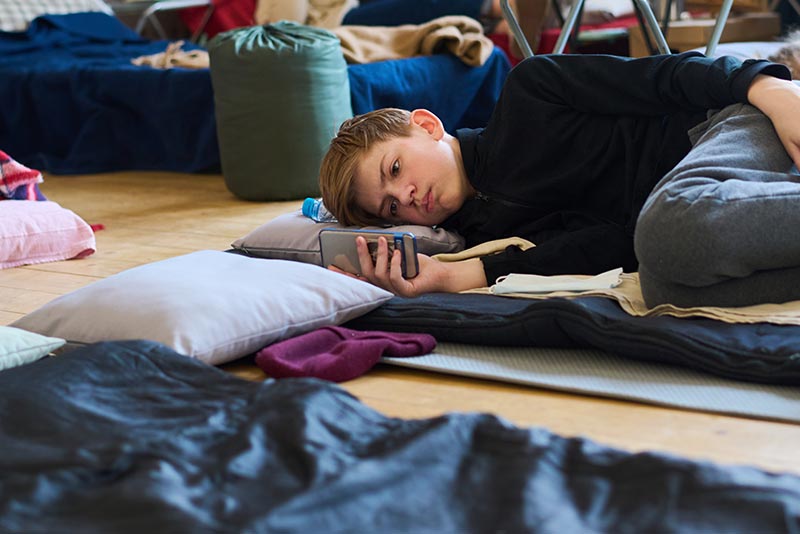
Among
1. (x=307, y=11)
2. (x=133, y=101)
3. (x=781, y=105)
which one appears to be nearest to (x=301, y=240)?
(x=781, y=105)

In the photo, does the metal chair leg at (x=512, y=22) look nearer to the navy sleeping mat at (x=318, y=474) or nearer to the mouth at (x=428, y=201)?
the mouth at (x=428, y=201)

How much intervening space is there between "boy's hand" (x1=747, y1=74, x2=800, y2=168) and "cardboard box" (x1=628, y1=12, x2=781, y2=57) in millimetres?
2052

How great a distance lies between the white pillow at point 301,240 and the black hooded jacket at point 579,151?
7 cm

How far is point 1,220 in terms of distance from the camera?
7.50 ft

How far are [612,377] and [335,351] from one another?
1.23 ft

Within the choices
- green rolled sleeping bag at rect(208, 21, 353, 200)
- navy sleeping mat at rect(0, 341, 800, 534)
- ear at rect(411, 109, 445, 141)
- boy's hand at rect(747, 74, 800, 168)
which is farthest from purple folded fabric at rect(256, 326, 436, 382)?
green rolled sleeping bag at rect(208, 21, 353, 200)

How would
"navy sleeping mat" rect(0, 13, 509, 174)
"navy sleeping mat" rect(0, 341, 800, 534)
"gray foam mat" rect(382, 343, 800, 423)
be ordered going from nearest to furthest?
"navy sleeping mat" rect(0, 341, 800, 534)
"gray foam mat" rect(382, 343, 800, 423)
"navy sleeping mat" rect(0, 13, 509, 174)

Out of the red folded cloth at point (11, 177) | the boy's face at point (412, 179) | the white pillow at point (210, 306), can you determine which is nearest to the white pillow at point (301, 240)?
the boy's face at point (412, 179)

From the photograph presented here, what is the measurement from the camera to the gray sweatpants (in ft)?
4.22

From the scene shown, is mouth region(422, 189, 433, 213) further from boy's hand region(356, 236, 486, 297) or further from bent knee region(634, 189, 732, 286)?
bent knee region(634, 189, 732, 286)

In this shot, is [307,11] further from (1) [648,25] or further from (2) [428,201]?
(2) [428,201]

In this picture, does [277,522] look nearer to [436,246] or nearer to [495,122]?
[436,246]

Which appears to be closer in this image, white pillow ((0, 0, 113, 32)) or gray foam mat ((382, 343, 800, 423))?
gray foam mat ((382, 343, 800, 423))

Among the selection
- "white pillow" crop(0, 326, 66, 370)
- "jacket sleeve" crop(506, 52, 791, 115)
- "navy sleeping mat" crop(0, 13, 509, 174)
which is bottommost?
"navy sleeping mat" crop(0, 13, 509, 174)
